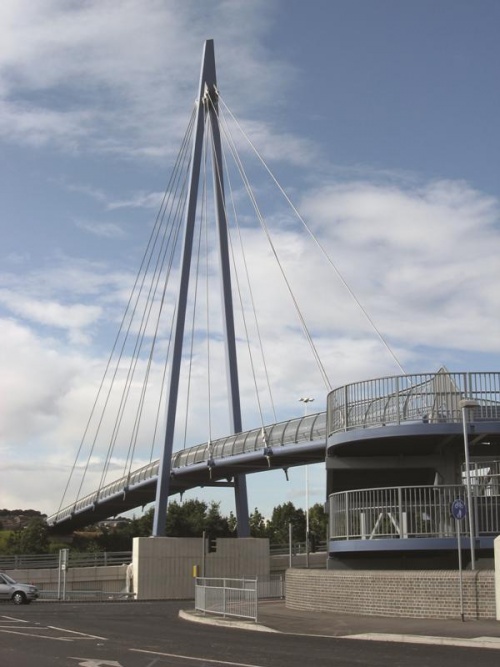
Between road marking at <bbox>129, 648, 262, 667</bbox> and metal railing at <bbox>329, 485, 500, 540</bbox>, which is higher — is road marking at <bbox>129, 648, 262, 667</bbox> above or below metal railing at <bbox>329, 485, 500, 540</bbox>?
below

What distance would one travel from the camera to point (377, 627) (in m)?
20.7

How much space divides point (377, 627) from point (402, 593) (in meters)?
2.58

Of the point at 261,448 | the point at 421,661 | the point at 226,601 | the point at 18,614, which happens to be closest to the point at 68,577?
the point at 261,448

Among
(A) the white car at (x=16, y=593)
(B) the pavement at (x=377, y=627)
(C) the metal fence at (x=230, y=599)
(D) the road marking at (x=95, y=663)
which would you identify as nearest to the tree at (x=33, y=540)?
(A) the white car at (x=16, y=593)

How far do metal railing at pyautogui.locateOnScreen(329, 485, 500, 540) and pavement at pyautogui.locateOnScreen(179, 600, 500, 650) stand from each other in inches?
96.2

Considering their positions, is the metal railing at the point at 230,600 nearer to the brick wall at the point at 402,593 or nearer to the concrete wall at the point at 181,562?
the brick wall at the point at 402,593

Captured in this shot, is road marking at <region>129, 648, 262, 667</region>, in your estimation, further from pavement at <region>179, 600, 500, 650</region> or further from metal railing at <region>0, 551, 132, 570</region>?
metal railing at <region>0, 551, 132, 570</region>

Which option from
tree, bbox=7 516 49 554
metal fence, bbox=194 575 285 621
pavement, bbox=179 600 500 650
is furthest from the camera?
tree, bbox=7 516 49 554

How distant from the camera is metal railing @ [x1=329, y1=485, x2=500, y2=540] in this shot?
2455 centimetres

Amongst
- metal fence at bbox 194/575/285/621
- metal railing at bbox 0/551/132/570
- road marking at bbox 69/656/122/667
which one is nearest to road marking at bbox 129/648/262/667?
road marking at bbox 69/656/122/667

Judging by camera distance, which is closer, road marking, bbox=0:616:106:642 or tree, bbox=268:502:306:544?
road marking, bbox=0:616:106:642

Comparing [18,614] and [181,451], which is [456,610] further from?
[181,451]

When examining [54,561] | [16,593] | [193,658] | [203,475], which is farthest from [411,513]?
[54,561]

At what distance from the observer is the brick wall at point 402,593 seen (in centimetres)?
2178
